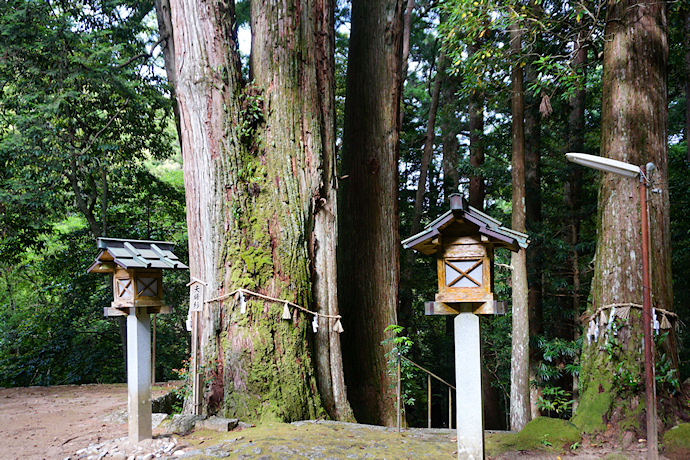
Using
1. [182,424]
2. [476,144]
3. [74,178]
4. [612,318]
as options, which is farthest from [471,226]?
[74,178]

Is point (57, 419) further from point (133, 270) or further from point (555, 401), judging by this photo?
point (555, 401)

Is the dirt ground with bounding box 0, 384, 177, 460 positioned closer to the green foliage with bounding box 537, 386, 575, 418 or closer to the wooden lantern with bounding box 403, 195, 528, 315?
the wooden lantern with bounding box 403, 195, 528, 315

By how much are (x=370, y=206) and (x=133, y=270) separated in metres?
4.18

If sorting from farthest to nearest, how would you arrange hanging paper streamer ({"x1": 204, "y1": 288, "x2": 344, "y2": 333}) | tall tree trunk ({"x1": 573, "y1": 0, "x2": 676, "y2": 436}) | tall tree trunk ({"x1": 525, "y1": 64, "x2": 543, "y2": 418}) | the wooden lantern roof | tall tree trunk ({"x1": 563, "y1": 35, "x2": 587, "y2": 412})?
1. tall tree trunk ({"x1": 563, "y1": 35, "x2": 587, "y2": 412})
2. tall tree trunk ({"x1": 525, "y1": 64, "x2": 543, "y2": 418})
3. hanging paper streamer ({"x1": 204, "y1": 288, "x2": 344, "y2": 333})
4. tall tree trunk ({"x1": 573, "y1": 0, "x2": 676, "y2": 436})
5. the wooden lantern roof

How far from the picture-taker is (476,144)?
35.3 feet

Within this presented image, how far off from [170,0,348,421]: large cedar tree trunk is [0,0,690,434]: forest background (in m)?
1.78

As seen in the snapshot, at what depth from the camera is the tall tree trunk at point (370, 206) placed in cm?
712

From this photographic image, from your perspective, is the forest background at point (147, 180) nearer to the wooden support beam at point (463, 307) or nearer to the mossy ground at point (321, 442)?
the mossy ground at point (321, 442)

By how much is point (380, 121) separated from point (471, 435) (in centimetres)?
546

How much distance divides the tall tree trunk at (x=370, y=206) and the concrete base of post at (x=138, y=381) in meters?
3.37

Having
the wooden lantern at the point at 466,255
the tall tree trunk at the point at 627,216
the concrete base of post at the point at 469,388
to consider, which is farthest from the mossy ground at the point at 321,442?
the tall tree trunk at the point at 627,216

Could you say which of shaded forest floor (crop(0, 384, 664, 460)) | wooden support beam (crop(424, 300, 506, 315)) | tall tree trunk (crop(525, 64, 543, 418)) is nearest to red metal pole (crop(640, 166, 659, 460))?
shaded forest floor (crop(0, 384, 664, 460))

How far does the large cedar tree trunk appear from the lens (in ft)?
17.2

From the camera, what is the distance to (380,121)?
784 centimetres
